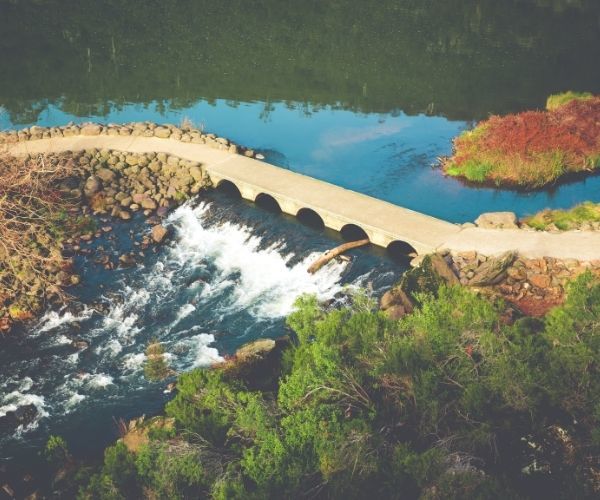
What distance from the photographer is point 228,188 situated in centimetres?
3159

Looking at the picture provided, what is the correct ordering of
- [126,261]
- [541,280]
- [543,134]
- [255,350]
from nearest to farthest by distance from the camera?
[255,350]
[541,280]
[126,261]
[543,134]

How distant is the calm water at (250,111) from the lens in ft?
74.2

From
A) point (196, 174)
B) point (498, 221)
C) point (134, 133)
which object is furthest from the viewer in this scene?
point (134, 133)

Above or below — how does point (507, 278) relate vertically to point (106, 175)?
below

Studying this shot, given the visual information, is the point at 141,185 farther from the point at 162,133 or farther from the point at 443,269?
the point at 443,269

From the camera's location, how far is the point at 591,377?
45.5ft

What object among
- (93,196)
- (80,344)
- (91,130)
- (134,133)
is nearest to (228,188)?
(93,196)

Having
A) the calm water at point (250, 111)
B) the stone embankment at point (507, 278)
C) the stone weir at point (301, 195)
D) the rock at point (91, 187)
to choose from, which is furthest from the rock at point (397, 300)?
the rock at point (91, 187)

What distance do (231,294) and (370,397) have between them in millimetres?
10847

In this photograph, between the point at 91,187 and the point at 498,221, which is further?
the point at 91,187

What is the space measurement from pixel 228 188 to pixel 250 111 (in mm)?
10022

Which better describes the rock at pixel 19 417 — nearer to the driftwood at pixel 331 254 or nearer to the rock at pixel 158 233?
the rock at pixel 158 233

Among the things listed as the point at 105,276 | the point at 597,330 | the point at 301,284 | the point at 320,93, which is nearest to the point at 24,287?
the point at 105,276

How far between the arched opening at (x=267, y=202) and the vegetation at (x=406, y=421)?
14057 mm
